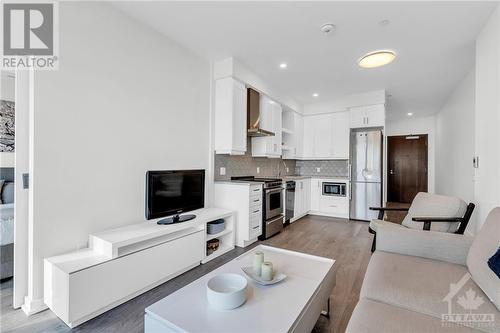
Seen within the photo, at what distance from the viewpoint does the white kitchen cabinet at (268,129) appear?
4.21 metres

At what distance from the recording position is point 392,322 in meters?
1.06

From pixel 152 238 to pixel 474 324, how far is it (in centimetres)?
238

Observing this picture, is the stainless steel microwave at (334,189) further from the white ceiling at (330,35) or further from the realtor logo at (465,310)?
the realtor logo at (465,310)

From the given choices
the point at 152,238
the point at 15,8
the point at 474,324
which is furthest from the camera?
the point at 152,238

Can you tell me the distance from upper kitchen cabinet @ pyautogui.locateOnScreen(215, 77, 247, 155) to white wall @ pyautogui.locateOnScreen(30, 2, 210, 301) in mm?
659

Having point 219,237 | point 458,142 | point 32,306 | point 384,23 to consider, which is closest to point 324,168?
point 458,142

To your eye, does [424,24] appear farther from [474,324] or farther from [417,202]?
[474,324]

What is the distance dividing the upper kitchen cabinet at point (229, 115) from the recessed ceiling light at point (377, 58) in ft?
5.71

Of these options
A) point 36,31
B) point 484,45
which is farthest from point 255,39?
point 484,45

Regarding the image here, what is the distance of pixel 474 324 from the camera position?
1078mm

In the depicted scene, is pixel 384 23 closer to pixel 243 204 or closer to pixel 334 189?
pixel 243 204

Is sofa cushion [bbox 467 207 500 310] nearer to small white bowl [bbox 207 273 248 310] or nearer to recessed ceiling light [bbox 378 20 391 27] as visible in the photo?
small white bowl [bbox 207 273 248 310]

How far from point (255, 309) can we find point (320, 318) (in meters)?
0.85

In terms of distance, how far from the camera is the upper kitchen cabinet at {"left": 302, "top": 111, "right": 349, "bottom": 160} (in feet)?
17.1
